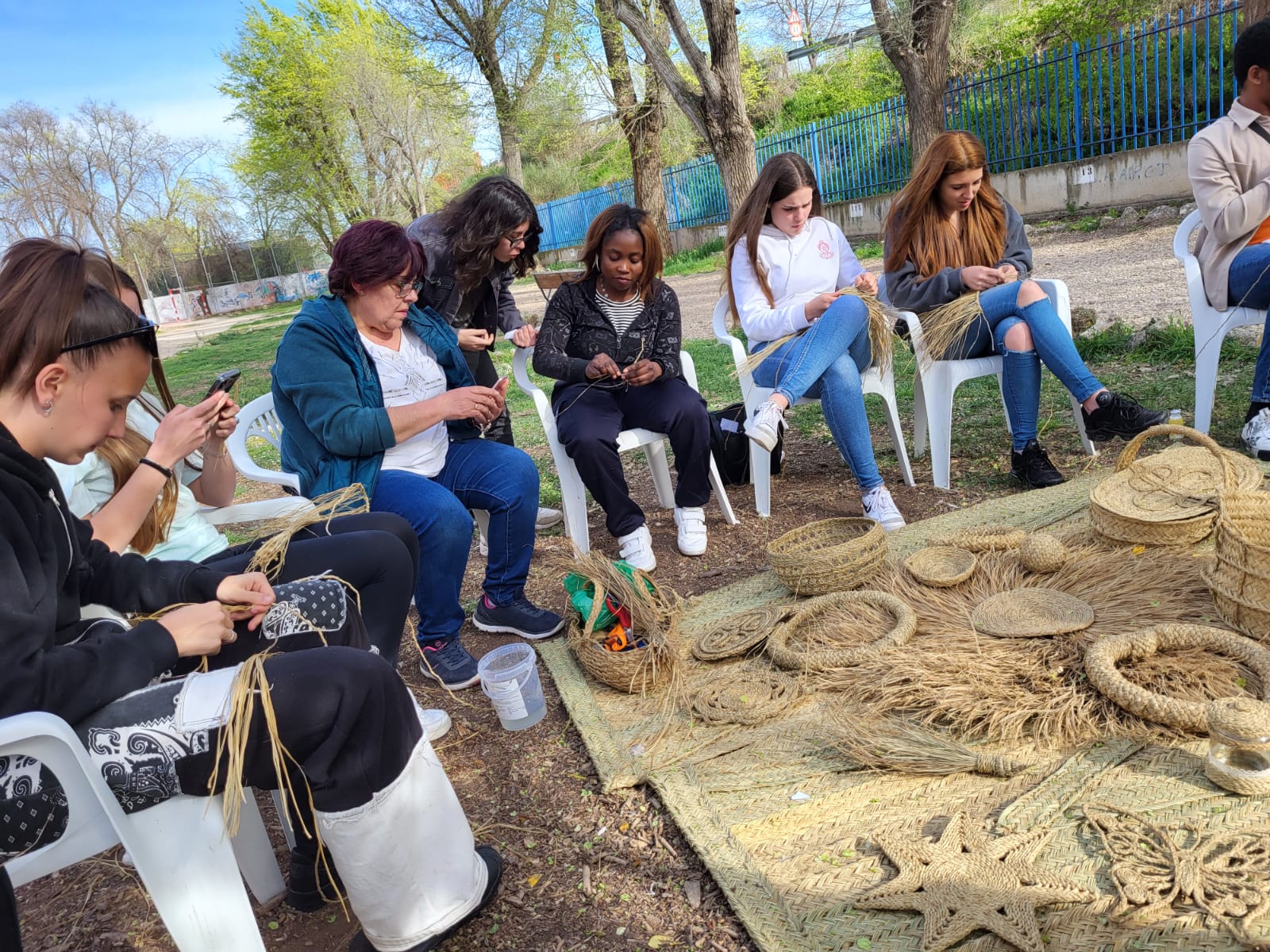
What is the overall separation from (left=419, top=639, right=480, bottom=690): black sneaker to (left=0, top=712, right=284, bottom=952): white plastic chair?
4.04 feet

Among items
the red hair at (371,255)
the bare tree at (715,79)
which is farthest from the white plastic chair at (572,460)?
the bare tree at (715,79)

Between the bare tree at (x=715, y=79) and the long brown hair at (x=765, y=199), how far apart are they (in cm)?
430

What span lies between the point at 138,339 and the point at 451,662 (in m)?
1.43

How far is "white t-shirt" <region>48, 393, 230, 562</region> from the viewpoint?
6.48 ft

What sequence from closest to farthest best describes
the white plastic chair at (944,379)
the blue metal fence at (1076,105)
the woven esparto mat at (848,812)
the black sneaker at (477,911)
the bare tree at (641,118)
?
the woven esparto mat at (848,812) < the black sneaker at (477,911) < the white plastic chair at (944,379) < the blue metal fence at (1076,105) < the bare tree at (641,118)

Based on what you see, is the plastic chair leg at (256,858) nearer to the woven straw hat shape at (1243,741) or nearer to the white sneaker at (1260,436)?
the woven straw hat shape at (1243,741)

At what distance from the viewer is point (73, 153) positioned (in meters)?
27.0

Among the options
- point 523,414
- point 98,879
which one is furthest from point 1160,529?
point 523,414

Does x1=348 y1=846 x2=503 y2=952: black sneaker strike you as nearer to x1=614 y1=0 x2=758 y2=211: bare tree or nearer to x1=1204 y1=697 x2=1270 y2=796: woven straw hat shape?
x1=1204 y1=697 x2=1270 y2=796: woven straw hat shape

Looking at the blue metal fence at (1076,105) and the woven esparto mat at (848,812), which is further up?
the blue metal fence at (1076,105)

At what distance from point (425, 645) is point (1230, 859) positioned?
2115 mm

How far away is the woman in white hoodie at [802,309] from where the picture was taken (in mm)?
3305

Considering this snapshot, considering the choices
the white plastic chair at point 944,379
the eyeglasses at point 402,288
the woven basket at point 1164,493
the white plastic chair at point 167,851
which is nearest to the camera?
the white plastic chair at point 167,851

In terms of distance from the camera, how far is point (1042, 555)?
99.3 inches
